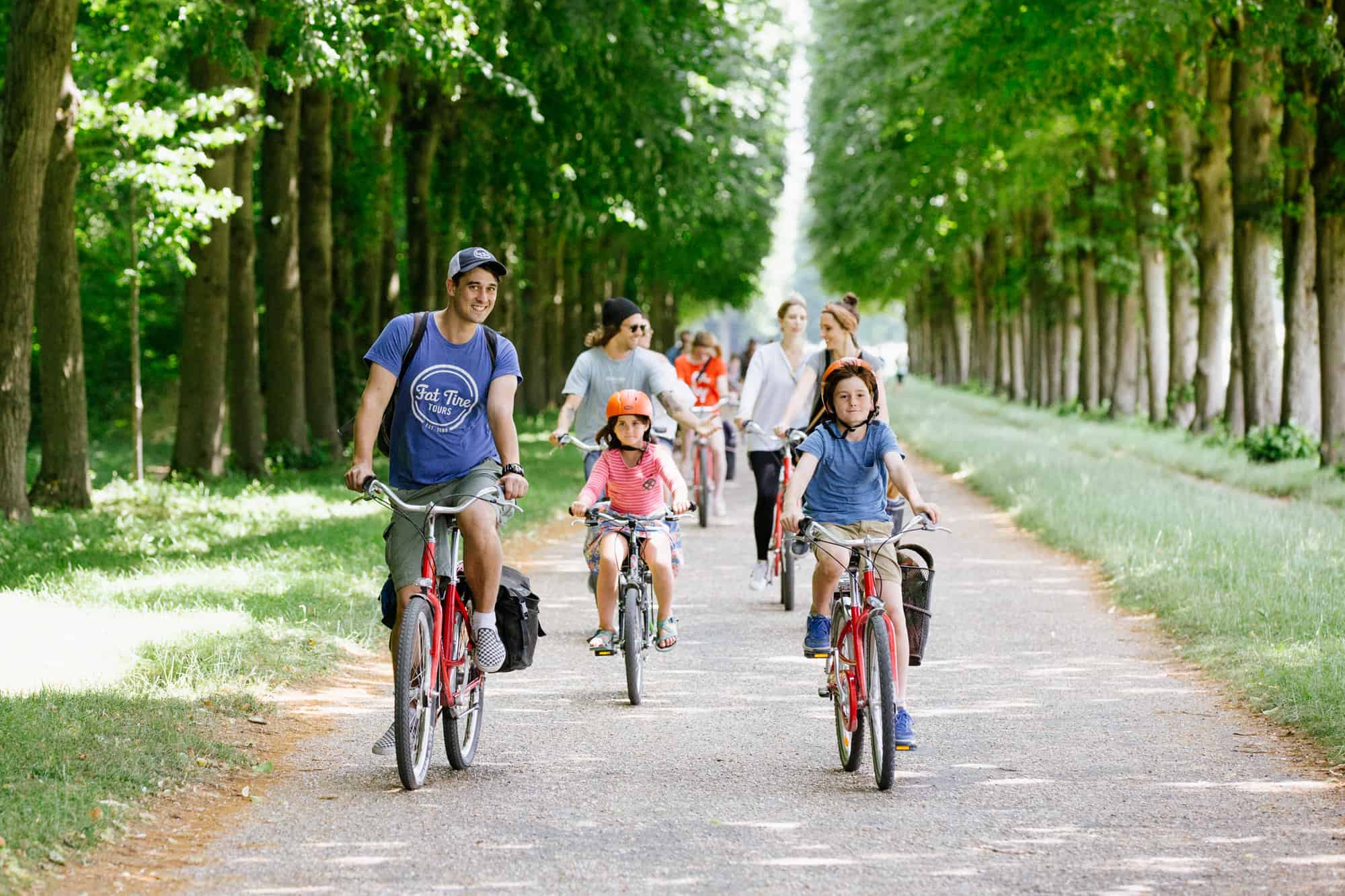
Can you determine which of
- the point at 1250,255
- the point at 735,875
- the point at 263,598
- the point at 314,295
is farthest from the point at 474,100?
the point at 735,875

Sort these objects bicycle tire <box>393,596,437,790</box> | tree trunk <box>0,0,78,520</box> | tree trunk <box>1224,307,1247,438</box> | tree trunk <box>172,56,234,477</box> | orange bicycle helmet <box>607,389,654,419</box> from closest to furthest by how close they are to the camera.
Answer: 1. bicycle tire <box>393,596,437,790</box>
2. orange bicycle helmet <box>607,389,654,419</box>
3. tree trunk <box>0,0,78,520</box>
4. tree trunk <box>172,56,234,477</box>
5. tree trunk <box>1224,307,1247,438</box>

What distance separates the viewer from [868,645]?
21.9 ft

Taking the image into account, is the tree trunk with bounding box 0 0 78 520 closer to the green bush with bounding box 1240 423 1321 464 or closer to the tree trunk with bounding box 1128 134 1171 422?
the green bush with bounding box 1240 423 1321 464

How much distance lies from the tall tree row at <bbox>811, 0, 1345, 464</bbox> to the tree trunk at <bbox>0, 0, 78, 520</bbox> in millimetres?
11582

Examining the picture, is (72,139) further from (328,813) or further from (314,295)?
(328,813)

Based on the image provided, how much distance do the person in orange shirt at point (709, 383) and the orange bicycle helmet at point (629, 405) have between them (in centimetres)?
862

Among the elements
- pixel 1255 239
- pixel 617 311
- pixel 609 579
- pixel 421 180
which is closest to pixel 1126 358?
pixel 1255 239

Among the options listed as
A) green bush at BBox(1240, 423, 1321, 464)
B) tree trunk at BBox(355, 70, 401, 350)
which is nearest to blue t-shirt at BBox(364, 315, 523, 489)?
tree trunk at BBox(355, 70, 401, 350)

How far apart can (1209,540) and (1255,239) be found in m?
11.9

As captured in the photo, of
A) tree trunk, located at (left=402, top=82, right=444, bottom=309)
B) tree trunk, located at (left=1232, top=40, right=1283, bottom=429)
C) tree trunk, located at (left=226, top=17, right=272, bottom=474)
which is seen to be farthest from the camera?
tree trunk, located at (left=402, top=82, right=444, bottom=309)

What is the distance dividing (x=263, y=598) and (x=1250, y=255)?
1791 centimetres

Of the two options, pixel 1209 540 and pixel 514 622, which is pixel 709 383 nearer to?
pixel 1209 540

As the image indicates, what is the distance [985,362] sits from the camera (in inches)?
2537

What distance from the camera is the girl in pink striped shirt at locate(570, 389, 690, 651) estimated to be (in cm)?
866
